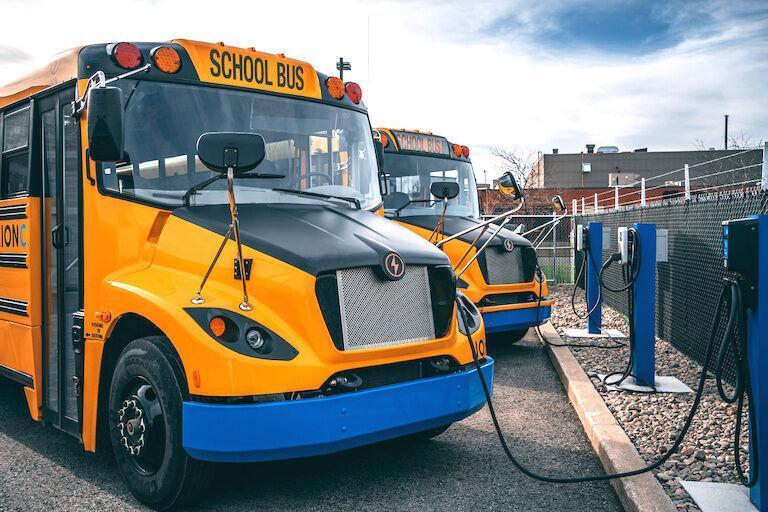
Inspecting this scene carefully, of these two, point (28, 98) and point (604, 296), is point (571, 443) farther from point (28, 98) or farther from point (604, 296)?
point (604, 296)

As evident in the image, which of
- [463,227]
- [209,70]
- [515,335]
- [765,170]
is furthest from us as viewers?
[515,335]

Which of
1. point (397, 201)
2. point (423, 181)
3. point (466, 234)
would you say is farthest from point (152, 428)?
point (423, 181)

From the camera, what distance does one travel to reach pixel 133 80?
459 centimetres

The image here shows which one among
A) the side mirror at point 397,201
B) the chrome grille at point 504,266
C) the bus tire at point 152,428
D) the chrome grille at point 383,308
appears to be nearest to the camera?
the bus tire at point 152,428

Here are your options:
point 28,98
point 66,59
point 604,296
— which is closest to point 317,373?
point 66,59

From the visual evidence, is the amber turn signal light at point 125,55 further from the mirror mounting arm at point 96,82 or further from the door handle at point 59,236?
the door handle at point 59,236

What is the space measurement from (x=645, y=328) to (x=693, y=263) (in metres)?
1.38

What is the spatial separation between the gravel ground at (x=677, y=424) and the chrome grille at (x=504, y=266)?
48.5 inches

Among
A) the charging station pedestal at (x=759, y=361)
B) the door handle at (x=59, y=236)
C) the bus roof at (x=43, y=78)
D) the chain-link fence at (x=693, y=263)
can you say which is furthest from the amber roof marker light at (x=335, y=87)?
the chain-link fence at (x=693, y=263)

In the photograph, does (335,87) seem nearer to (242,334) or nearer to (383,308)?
(383,308)

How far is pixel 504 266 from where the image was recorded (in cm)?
882

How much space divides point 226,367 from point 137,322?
919 mm

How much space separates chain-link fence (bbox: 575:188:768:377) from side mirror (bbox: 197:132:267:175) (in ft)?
13.1

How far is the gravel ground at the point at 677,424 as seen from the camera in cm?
438
